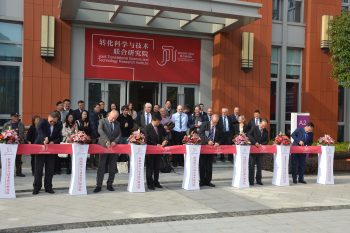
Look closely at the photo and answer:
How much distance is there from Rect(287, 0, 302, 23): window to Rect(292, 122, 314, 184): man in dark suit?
8.70m

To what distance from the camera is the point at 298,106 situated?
19.9 m

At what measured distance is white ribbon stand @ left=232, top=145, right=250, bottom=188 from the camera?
435 inches

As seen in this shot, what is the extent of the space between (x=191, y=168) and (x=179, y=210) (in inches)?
86.6

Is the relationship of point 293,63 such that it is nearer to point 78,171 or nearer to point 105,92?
point 105,92

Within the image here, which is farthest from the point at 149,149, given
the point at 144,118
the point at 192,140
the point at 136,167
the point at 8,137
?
the point at 8,137

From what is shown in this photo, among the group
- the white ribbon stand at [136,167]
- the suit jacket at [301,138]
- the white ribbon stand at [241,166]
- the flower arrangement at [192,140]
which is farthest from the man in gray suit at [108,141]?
the suit jacket at [301,138]

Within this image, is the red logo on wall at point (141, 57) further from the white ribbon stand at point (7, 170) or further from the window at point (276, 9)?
the white ribbon stand at point (7, 170)

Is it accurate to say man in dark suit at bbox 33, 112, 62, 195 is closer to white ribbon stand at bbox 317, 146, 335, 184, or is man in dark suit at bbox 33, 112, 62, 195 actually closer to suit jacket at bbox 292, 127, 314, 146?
suit jacket at bbox 292, 127, 314, 146

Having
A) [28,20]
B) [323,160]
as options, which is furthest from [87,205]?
[28,20]

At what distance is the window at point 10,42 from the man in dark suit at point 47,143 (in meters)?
6.38

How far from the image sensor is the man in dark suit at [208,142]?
11.2 m

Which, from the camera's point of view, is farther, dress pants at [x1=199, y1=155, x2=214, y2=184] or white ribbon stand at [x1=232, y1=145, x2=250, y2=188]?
dress pants at [x1=199, y1=155, x2=214, y2=184]

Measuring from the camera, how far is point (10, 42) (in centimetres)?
1549

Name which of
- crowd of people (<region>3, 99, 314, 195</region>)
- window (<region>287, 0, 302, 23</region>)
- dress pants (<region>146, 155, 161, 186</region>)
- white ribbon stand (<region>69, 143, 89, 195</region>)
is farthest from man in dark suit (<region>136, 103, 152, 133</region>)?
window (<region>287, 0, 302, 23</region>)
